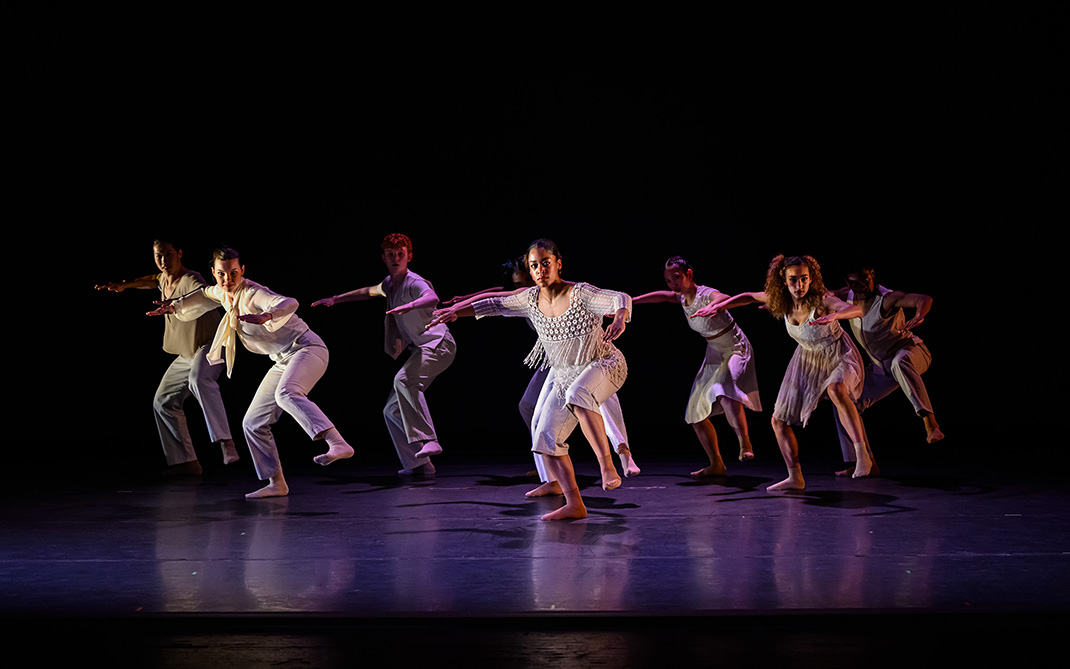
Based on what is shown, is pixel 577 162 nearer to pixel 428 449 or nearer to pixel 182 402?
pixel 428 449

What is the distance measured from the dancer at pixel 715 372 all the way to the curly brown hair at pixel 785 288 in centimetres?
43

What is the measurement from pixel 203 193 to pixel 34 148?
1306 millimetres

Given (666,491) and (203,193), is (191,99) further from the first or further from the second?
(666,491)

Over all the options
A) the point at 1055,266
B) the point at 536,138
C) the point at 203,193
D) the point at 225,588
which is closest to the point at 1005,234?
the point at 1055,266

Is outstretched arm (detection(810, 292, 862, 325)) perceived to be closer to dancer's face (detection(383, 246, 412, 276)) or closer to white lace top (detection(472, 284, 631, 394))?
white lace top (detection(472, 284, 631, 394))

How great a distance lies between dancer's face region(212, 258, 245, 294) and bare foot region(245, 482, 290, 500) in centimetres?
109

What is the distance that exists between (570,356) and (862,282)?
8.20 feet

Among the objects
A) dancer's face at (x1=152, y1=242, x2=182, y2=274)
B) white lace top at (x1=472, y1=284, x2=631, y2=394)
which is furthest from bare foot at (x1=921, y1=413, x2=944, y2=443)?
dancer's face at (x1=152, y1=242, x2=182, y2=274)

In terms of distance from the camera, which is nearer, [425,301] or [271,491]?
[271,491]

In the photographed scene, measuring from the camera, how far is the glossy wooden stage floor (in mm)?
2924

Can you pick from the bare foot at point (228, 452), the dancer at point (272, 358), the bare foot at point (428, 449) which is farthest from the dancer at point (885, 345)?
the bare foot at point (228, 452)

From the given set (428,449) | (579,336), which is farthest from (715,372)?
(428,449)

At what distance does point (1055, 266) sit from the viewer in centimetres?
809

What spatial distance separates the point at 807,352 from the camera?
584 centimetres
